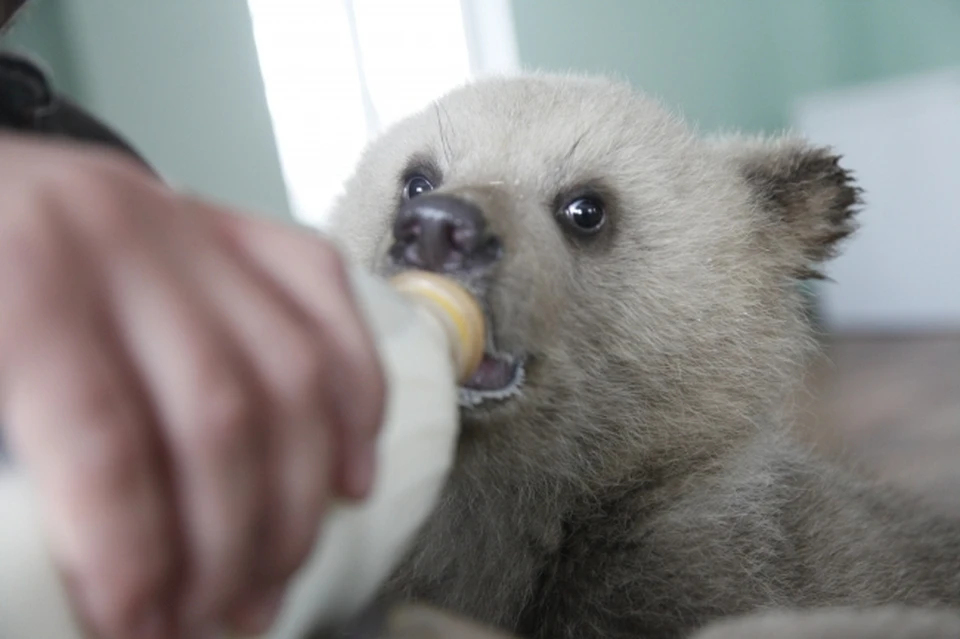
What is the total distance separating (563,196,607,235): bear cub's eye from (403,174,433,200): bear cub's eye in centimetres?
14

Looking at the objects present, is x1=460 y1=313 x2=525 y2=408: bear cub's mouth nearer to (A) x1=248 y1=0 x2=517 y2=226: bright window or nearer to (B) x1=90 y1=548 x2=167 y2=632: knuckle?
(B) x1=90 y1=548 x2=167 y2=632: knuckle

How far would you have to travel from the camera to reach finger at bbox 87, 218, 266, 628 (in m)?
0.25

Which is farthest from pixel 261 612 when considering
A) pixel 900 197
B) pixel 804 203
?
pixel 900 197

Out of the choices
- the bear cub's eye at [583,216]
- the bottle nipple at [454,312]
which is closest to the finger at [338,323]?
the bottle nipple at [454,312]

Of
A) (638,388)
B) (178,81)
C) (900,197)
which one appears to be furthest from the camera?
(900,197)

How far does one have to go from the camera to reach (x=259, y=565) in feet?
0.93

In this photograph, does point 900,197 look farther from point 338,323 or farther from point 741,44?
point 338,323

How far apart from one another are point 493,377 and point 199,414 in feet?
1.45

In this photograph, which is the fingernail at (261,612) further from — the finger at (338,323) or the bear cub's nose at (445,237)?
the bear cub's nose at (445,237)

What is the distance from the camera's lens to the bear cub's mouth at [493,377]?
26.2 inches

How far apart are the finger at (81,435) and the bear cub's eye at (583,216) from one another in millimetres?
659

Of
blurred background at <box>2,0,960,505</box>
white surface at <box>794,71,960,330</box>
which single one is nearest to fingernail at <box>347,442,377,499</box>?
blurred background at <box>2,0,960,505</box>

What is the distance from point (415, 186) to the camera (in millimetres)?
961

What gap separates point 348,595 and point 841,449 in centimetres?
112
